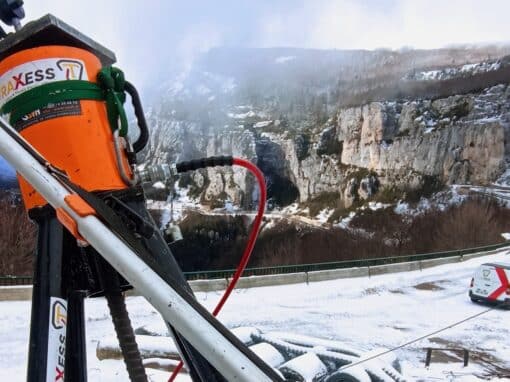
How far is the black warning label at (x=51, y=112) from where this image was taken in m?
1.87

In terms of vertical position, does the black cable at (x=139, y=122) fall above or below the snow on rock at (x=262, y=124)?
below

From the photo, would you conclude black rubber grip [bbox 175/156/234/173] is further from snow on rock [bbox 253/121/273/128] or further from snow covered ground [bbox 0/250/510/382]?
snow on rock [bbox 253/121/273/128]

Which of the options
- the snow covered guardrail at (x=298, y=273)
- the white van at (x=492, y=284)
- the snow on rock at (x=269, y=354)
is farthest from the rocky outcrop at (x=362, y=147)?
the snow on rock at (x=269, y=354)

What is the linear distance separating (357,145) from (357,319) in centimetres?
12902

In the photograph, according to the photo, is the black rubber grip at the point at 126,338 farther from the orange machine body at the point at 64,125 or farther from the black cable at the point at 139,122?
the black cable at the point at 139,122

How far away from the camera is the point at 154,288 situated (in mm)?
1345

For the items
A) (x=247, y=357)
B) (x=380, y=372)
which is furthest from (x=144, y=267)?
(x=380, y=372)

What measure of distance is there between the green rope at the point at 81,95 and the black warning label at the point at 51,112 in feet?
0.05

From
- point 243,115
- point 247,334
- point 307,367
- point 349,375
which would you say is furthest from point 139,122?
point 243,115

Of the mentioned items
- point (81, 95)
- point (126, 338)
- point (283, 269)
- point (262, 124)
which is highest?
point (262, 124)

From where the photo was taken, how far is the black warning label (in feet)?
6.13

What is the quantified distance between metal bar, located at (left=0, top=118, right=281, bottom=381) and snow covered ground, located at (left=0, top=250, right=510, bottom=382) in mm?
4966

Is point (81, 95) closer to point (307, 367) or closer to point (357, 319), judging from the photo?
point (307, 367)

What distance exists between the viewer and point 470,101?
395 feet
